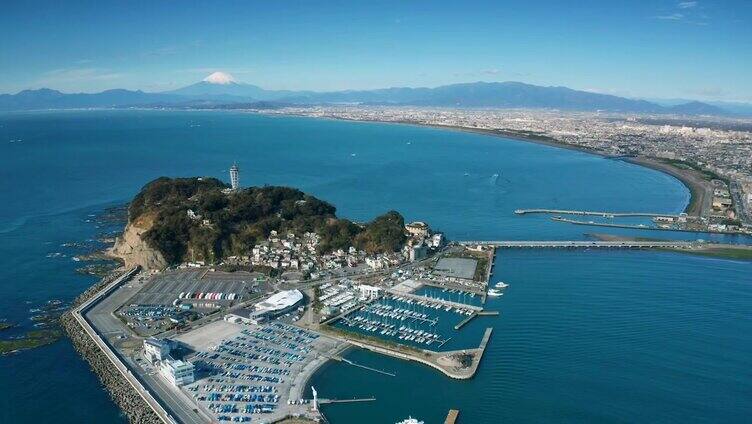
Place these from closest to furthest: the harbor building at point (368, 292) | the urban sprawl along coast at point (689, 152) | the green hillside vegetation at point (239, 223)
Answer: the harbor building at point (368, 292)
the green hillside vegetation at point (239, 223)
the urban sprawl along coast at point (689, 152)

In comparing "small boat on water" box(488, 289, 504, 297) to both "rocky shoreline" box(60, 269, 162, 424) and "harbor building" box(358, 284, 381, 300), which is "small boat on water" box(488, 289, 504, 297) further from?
"rocky shoreline" box(60, 269, 162, 424)

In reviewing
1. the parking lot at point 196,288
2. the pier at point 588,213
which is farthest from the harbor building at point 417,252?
the pier at point 588,213

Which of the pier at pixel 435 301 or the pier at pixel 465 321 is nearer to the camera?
the pier at pixel 465 321

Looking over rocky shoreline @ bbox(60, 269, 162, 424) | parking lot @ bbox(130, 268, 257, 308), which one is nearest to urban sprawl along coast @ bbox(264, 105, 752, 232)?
parking lot @ bbox(130, 268, 257, 308)

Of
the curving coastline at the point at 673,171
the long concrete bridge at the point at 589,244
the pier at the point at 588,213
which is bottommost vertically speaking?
the long concrete bridge at the point at 589,244

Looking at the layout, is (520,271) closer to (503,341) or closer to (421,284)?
(421,284)

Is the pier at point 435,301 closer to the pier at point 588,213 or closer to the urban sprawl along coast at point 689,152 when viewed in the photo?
the pier at point 588,213
